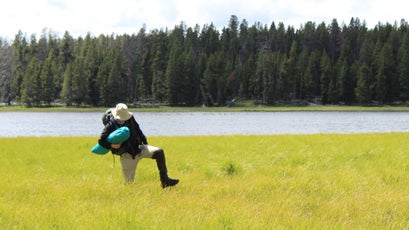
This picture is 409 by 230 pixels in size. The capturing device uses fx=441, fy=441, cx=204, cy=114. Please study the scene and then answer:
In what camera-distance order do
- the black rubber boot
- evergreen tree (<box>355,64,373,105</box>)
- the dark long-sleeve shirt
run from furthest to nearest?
evergreen tree (<box>355,64,373,105</box>) → the black rubber boot → the dark long-sleeve shirt

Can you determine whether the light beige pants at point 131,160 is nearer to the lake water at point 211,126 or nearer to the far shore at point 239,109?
the lake water at point 211,126

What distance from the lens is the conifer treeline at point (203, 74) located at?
13225 centimetres

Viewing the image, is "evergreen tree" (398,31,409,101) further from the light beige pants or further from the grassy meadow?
the light beige pants

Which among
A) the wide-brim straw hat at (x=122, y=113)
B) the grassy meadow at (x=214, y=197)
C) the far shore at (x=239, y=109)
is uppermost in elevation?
the wide-brim straw hat at (x=122, y=113)

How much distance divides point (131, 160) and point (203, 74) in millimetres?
134906

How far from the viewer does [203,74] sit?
144 meters

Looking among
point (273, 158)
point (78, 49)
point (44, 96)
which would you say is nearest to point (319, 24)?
point (78, 49)

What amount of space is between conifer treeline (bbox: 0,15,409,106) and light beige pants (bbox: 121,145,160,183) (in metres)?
124

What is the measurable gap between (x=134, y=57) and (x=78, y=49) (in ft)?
81.2

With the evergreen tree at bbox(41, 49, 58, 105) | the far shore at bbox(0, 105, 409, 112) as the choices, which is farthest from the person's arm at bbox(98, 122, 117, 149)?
the evergreen tree at bbox(41, 49, 58, 105)

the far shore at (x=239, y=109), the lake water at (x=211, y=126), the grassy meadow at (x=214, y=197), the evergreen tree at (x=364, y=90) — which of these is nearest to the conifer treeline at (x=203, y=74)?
the evergreen tree at (x=364, y=90)

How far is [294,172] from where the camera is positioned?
11516 millimetres

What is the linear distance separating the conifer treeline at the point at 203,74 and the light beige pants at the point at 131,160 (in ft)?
407

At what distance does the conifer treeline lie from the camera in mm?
132250
